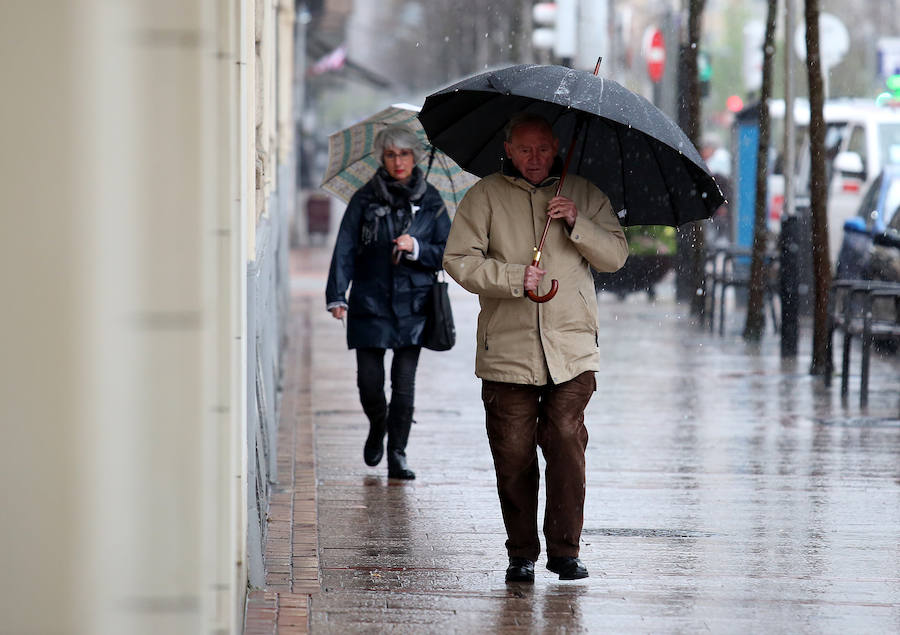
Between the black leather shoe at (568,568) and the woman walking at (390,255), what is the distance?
7.03 ft

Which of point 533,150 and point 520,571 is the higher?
point 533,150

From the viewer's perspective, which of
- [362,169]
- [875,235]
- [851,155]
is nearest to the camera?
[362,169]

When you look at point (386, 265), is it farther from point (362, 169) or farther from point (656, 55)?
point (656, 55)

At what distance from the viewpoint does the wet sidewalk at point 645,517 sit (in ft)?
18.6

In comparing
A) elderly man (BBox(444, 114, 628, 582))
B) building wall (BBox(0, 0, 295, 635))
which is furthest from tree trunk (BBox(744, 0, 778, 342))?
building wall (BBox(0, 0, 295, 635))

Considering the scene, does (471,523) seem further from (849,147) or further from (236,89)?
(849,147)

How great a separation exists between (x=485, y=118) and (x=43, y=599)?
4.22 m

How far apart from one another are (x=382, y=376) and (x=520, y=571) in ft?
7.50

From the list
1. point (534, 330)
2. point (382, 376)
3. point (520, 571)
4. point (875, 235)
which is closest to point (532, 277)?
point (534, 330)

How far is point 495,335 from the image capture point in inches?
235

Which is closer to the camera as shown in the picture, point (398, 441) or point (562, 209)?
point (562, 209)

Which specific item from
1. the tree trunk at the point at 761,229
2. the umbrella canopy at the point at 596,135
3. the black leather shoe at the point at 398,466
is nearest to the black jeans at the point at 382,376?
the black leather shoe at the point at 398,466

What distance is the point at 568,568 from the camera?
6051mm

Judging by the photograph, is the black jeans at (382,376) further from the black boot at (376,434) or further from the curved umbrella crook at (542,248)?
the curved umbrella crook at (542,248)
